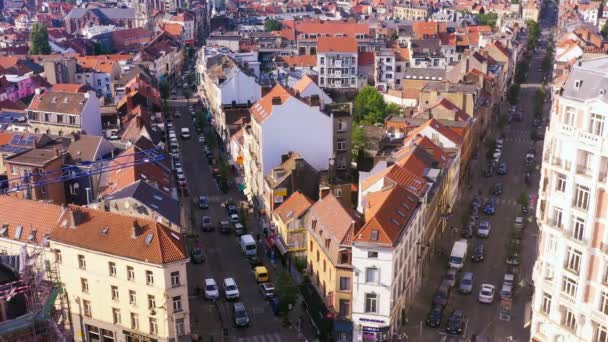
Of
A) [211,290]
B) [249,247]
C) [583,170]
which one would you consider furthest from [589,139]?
[249,247]

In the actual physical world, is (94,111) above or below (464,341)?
above

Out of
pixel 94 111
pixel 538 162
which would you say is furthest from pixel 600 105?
pixel 94 111

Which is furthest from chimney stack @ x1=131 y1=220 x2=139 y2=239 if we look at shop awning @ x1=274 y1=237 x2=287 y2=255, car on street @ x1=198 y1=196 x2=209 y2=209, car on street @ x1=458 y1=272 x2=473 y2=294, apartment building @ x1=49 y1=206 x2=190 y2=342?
car on street @ x1=198 y1=196 x2=209 y2=209

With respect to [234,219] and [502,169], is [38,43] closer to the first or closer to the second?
[234,219]

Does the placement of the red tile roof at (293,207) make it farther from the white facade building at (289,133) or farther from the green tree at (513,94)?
the green tree at (513,94)

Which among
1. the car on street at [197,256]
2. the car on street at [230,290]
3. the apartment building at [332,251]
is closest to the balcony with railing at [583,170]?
the apartment building at [332,251]

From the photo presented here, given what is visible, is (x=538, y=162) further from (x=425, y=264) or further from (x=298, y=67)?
(x=298, y=67)
